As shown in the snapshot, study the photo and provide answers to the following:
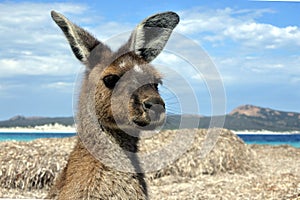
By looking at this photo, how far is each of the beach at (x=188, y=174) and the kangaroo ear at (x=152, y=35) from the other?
2866 millimetres

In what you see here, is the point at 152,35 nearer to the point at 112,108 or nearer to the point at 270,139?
the point at 112,108

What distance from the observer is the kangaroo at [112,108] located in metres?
3.56

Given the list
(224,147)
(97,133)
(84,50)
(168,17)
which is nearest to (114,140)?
(97,133)

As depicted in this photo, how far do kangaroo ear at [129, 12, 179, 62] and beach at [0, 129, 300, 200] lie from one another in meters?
2.87

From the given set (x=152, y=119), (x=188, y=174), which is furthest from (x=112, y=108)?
(x=188, y=174)

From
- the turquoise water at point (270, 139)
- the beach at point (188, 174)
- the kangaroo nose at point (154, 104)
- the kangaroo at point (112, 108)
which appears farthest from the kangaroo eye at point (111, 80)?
the turquoise water at point (270, 139)

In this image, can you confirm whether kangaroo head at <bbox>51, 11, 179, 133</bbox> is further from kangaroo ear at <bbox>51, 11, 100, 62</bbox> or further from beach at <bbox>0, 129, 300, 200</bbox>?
beach at <bbox>0, 129, 300, 200</bbox>

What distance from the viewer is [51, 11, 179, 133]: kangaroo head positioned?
11.4 ft

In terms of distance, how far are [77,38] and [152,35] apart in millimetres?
580

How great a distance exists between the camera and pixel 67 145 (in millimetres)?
9188

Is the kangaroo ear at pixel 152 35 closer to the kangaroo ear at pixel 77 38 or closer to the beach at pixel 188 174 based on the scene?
the kangaroo ear at pixel 77 38

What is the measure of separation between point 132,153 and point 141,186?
0.86ft

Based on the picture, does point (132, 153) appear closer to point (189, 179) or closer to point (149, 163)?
point (149, 163)

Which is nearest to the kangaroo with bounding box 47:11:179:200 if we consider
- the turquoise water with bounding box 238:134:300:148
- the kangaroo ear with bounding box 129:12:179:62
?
the kangaroo ear with bounding box 129:12:179:62
